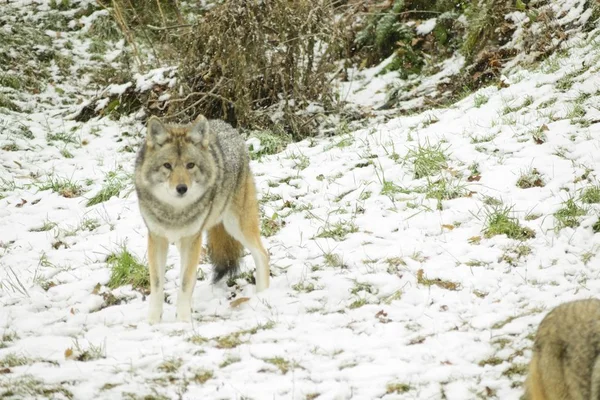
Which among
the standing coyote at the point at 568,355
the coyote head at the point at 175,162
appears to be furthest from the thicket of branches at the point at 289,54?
the standing coyote at the point at 568,355

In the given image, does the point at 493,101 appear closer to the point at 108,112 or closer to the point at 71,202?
the point at 71,202

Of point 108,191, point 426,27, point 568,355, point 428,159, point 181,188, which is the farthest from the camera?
point 426,27

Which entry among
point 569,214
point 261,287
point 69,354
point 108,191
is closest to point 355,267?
point 261,287

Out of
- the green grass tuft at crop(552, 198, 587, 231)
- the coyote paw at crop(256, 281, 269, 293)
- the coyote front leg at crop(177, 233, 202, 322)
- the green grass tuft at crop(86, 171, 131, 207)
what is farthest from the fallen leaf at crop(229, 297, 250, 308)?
the green grass tuft at crop(86, 171, 131, 207)

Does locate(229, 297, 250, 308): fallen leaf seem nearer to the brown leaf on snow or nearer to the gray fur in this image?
the gray fur

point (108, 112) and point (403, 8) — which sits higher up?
point (403, 8)

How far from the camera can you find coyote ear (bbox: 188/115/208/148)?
4668 mm

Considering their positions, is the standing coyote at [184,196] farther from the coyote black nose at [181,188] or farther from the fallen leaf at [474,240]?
the fallen leaf at [474,240]

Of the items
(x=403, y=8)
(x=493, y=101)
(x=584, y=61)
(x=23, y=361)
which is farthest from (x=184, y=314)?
(x=403, y=8)

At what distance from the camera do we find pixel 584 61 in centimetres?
763

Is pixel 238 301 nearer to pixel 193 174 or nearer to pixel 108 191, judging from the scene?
pixel 193 174

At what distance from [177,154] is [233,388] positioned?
6.33 feet

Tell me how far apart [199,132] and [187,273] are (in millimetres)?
1135

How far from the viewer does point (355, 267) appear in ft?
16.7
